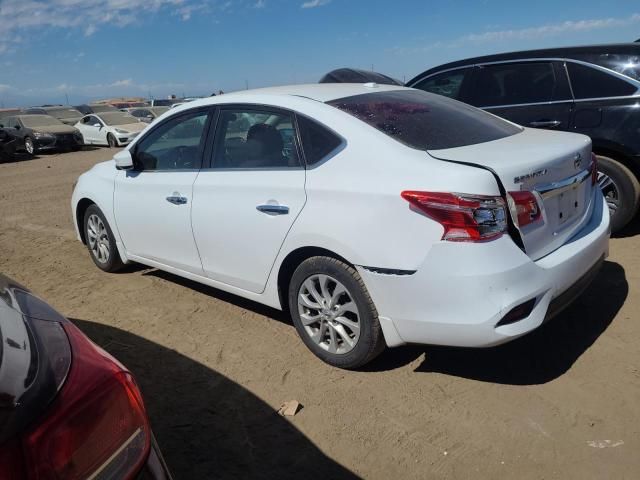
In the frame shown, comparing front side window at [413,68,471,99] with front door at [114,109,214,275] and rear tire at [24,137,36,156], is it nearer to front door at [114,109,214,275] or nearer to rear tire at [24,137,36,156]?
front door at [114,109,214,275]

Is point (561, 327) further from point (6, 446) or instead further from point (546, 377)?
point (6, 446)

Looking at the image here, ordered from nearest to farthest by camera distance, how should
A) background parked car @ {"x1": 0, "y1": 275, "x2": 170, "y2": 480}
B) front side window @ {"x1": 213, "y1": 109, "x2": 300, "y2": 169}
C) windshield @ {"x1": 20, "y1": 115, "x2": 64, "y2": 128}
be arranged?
background parked car @ {"x1": 0, "y1": 275, "x2": 170, "y2": 480} < front side window @ {"x1": 213, "y1": 109, "x2": 300, "y2": 169} < windshield @ {"x1": 20, "y1": 115, "x2": 64, "y2": 128}

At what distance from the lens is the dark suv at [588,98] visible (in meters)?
4.96

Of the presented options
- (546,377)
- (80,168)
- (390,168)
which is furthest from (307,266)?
(80,168)

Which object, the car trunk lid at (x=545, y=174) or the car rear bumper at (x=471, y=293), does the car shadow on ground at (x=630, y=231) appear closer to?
the car trunk lid at (x=545, y=174)

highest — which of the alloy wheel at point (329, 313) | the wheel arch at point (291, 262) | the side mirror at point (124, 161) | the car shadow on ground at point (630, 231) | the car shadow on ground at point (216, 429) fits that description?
the side mirror at point (124, 161)

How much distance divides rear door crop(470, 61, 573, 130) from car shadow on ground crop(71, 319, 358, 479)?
4.06m

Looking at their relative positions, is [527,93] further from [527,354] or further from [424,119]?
[527,354]

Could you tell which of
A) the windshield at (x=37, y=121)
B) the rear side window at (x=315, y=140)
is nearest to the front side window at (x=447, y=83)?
the rear side window at (x=315, y=140)

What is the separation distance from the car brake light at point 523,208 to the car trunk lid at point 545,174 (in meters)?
0.02

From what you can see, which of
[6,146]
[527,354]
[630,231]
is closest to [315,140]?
[527,354]

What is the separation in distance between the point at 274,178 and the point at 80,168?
1327cm

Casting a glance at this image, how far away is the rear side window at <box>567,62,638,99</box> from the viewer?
4977 millimetres

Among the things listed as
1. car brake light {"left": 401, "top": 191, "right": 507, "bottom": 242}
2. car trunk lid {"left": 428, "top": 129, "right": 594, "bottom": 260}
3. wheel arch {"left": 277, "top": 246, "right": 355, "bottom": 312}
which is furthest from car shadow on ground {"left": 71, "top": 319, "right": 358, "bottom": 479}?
car trunk lid {"left": 428, "top": 129, "right": 594, "bottom": 260}
